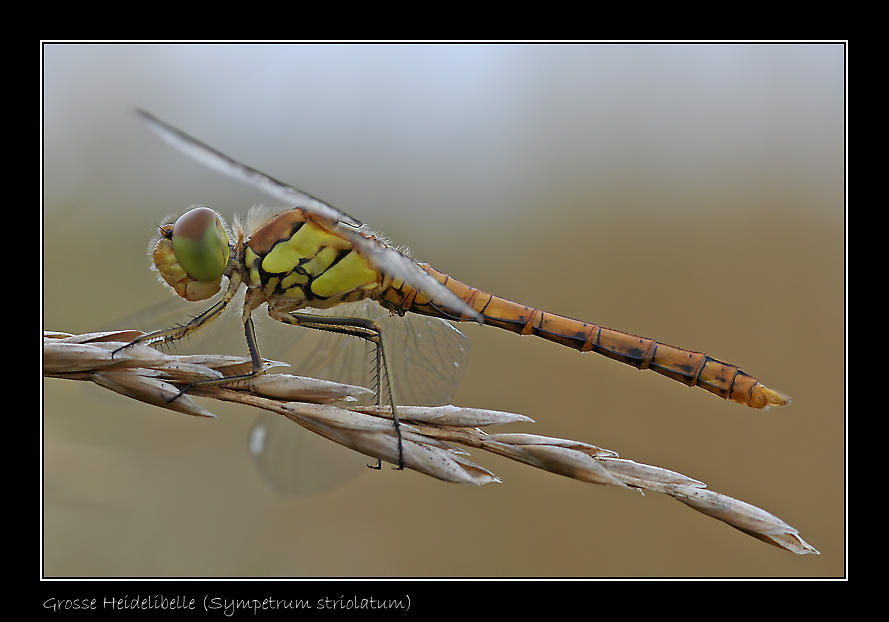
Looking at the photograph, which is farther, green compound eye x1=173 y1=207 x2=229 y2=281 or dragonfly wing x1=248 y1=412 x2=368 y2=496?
dragonfly wing x1=248 y1=412 x2=368 y2=496

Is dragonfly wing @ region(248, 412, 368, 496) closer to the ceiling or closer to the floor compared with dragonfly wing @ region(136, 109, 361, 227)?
closer to the floor

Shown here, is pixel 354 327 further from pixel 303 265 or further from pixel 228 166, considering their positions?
pixel 228 166

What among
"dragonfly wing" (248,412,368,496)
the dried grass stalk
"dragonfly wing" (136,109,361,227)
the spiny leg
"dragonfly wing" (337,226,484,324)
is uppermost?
"dragonfly wing" (136,109,361,227)

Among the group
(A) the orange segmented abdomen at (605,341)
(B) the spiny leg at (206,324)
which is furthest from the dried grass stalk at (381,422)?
(A) the orange segmented abdomen at (605,341)

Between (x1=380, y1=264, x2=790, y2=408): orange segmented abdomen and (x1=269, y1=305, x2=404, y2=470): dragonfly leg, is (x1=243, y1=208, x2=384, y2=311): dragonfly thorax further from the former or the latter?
(x1=380, y1=264, x2=790, y2=408): orange segmented abdomen

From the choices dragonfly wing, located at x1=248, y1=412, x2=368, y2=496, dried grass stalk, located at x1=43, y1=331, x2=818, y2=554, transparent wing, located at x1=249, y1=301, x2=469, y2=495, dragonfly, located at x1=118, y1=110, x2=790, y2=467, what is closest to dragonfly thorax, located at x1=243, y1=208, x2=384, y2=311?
dragonfly, located at x1=118, y1=110, x2=790, y2=467

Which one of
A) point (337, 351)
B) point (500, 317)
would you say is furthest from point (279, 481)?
point (500, 317)

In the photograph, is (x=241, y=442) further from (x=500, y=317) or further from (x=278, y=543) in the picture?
(x=500, y=317)
